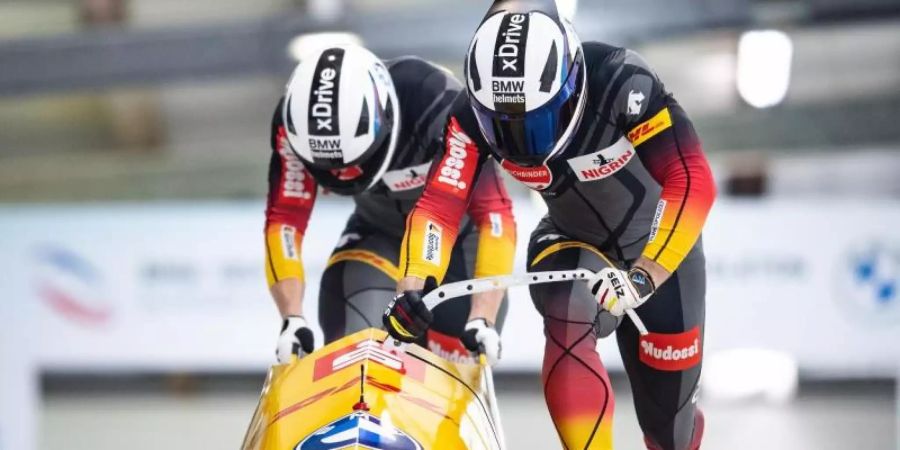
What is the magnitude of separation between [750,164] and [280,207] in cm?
581

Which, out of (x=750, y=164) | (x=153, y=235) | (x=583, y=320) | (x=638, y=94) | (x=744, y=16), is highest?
(x=744, y=16)

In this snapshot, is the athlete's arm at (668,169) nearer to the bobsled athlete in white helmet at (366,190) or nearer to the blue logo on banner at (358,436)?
the bobsled athlete in white helmet at (366,190)

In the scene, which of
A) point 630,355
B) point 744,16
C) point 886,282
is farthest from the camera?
point 744,16

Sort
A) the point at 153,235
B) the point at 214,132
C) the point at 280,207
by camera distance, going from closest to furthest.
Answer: the point at 280,207, the point at 153,235, the point at 214,132

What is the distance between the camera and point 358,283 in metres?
3.53

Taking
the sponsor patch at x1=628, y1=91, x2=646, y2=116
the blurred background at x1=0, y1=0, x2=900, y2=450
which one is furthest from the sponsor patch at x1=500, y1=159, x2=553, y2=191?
the blurred background at x1=0, y1=0, x2=900, y2=450

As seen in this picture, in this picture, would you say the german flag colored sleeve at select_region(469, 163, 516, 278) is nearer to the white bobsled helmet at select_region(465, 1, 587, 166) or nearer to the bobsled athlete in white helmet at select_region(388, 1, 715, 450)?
the bobsled athlete in white helmet at select_region(388, 1, 715, 450)

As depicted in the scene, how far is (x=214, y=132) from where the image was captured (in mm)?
10469

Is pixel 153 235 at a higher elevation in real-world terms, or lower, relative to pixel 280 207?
higher

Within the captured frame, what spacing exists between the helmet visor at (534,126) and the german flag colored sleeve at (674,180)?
0.63 ft

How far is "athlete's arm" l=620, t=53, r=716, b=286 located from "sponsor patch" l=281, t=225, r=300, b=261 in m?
1.19

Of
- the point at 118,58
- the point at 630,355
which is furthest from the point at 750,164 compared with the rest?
the point at 630,355

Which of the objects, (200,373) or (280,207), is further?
(200,373)

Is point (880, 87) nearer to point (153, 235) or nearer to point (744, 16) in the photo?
point (744, 16)
